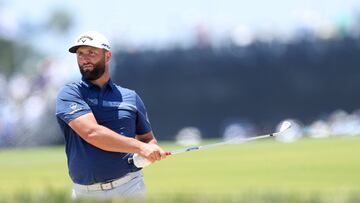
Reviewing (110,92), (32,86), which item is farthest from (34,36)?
(110,92)

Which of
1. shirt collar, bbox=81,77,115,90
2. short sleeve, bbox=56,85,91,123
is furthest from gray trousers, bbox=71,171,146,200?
shirt collar, bbox=81,77,115,90

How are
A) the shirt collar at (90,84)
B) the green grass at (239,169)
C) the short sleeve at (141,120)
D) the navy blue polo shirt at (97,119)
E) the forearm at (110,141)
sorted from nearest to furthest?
the forearm at (110,141) < the navy blue polo shirt at (97,119) < the shirt collar at (90,84) < the short sleeve at (141,120) < the green grass at (239,169)

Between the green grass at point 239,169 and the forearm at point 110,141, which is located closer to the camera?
the forearm at point 110,141

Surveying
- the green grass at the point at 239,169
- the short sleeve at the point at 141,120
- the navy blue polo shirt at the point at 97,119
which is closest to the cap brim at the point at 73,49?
the navy blue polo shirt at the point at 97,119

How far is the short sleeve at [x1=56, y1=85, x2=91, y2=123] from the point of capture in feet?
26.9

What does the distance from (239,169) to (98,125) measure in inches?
620

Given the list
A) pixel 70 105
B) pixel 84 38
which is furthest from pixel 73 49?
pixel 70 105

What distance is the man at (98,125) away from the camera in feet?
26.7

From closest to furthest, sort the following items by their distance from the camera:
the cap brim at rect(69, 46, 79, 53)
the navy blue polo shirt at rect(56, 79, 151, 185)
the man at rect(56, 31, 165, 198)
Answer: the man at rect(56, 31, 165, 198) < the navy blue polo shirt at rect(56, 79, 151, 185) < the cap brim at rect(69, 46, 79, 53)

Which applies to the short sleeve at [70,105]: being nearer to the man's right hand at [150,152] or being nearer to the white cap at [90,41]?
the white cap at [90,41]

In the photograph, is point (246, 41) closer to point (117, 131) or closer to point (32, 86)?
point (32, 86)

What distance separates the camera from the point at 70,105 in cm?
827

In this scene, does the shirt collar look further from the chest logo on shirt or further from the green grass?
the green grass

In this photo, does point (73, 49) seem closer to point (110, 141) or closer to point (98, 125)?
point (98, 125)
